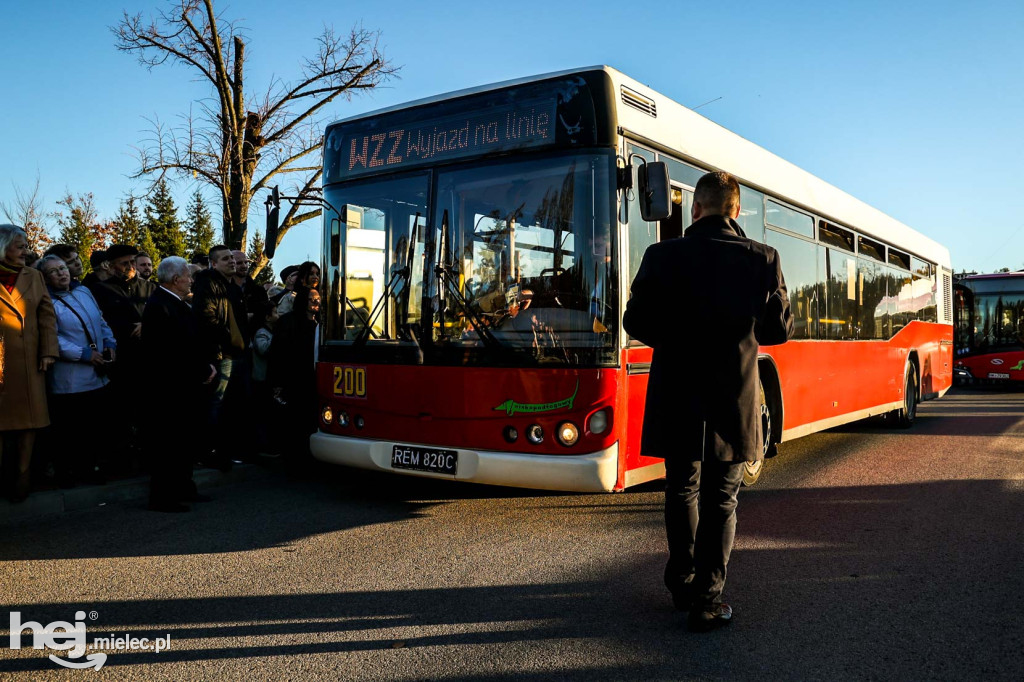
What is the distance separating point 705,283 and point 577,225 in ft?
6.49

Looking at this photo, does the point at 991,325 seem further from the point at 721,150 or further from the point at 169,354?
the point at 169,354

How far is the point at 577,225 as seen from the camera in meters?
5.71

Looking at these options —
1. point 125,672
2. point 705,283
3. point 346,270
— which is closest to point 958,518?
point 705,283

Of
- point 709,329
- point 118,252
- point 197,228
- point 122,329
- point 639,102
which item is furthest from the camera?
point 197,228

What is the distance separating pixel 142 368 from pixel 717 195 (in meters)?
4.75

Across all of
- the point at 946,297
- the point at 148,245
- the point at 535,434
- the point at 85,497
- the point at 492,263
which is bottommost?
the point at 85,497

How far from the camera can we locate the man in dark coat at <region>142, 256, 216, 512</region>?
21.3 feet

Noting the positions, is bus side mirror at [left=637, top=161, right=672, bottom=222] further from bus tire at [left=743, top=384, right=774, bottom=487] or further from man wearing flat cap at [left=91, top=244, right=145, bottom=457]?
man wearing flat cap at [left=91, top=244, right=145, bottom=457]

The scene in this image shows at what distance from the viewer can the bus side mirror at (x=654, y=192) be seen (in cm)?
548

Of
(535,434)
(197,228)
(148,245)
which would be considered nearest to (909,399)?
(535,434)

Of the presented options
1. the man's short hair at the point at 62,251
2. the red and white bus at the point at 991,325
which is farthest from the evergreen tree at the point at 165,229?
the man's short hair at the point at 62,251

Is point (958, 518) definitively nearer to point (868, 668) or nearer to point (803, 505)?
point (803, 505)

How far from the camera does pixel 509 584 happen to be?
468 cm

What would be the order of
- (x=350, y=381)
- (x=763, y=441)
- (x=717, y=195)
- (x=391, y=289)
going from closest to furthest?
(x=717, y=195) < (x=391, y=289) < (x=350, y=381) < (x=763, y=441)
